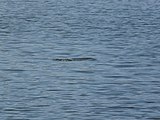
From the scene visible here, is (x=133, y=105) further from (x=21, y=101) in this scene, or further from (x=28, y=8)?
(x=28, y=8)

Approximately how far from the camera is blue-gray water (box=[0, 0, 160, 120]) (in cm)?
3069

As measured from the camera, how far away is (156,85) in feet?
115

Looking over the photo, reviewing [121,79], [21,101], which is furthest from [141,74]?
[21,101]

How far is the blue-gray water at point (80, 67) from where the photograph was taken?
30.7 meters

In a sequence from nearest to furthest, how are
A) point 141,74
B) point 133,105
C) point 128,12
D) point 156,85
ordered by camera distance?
point 133,105
point 156,85
point 141,74
point 128,12

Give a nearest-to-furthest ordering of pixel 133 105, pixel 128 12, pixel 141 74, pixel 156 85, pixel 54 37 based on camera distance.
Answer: pixel 133 105 → pixel 156 85 → pixel 141 74 → pixel 54 37 → pixel 128 12

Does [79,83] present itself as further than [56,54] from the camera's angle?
No

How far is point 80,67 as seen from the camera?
39219 millimetres

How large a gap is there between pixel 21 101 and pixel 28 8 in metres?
43.5

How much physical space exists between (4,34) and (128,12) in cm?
1973

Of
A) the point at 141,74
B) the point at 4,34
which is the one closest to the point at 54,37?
the point at 4,34

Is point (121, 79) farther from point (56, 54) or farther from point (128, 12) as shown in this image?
point (128, 12)

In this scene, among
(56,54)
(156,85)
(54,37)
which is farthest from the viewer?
(54,37)

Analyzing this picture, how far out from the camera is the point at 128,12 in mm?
71188
